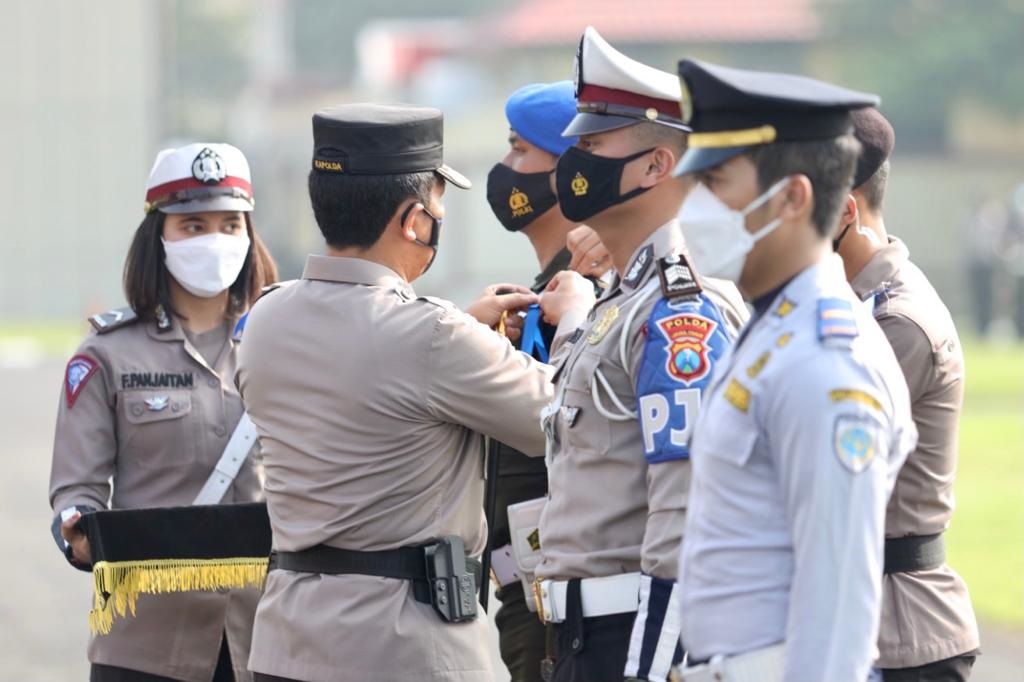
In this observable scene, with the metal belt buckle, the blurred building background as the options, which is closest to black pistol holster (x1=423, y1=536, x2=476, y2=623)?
the metal belt buckle

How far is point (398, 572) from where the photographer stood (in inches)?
155

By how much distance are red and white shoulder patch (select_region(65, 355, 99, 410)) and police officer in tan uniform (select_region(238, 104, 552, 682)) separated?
100 centimetres

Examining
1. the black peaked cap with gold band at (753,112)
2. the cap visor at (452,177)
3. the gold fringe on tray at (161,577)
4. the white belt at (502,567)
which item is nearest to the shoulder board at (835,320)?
the black peaked cap with gold band at (753,112)

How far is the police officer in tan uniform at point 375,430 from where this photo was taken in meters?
3.91

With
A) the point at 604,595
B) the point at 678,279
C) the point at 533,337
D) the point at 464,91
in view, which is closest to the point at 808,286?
the point at 678,279

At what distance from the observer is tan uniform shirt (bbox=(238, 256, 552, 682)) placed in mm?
3900

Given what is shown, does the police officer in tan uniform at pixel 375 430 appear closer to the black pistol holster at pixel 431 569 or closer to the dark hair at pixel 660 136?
the black pistol holster at pixel 431 569

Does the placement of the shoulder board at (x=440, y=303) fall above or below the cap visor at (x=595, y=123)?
below

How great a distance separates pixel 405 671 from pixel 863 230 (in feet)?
Result: 5.08

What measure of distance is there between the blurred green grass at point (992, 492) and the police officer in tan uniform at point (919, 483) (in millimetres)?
5145

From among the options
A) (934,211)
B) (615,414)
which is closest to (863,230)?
(615,414)

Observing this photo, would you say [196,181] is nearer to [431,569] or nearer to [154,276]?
[154,276]

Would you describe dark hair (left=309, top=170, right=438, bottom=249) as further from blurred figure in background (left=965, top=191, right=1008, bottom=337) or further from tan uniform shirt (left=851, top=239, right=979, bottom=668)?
blurred figure in background (left=965, top=191, right=1008, bottom=337)

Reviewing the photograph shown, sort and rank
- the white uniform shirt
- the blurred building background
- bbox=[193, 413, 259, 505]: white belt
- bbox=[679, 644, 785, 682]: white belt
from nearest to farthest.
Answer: the white uniform shirt → bbox=[679, 644, 785, 682]: white belt → bbox=[193, 413, 259, 505]: white belt → the blurred building background
